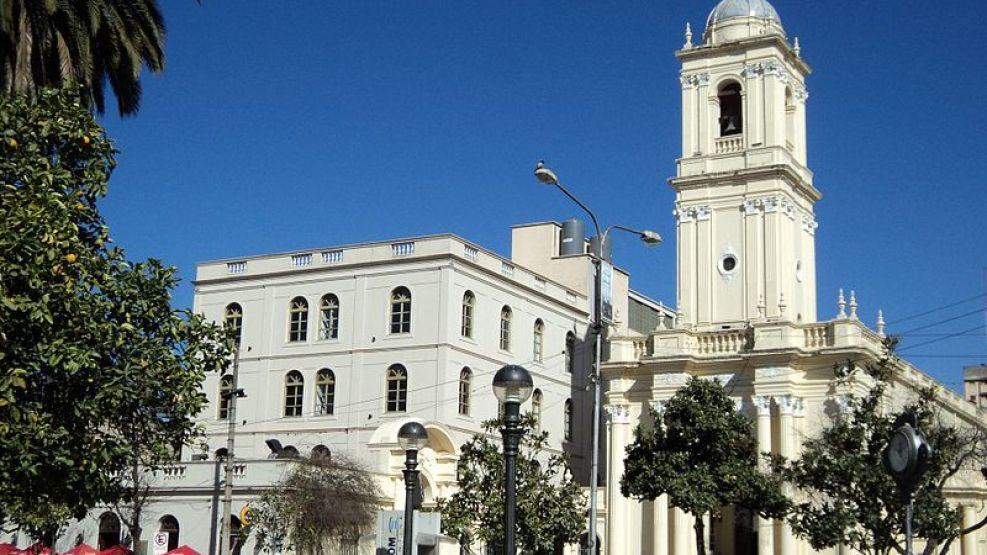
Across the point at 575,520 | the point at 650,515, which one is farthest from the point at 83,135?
the point at 650,515

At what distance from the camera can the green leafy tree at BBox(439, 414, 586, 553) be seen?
36.3 meters

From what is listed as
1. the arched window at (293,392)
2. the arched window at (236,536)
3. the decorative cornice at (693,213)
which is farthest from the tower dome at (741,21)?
the arched window at (236,536)

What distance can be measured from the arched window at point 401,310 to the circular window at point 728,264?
1240 centimetres

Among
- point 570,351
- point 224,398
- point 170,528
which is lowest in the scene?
point 170,528

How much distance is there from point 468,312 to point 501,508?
1876cm

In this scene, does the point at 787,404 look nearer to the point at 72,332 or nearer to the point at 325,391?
the point at 325,391

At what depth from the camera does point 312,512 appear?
4572 cm

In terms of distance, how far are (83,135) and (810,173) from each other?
1592 inches

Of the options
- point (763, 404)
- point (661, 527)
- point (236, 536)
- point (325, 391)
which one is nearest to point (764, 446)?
point (763, 404)

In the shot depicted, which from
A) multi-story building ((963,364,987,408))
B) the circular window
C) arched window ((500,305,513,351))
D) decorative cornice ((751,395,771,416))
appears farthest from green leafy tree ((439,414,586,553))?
multi-story building ((963,364,987,408))

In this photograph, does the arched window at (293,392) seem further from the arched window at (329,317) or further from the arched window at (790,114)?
the arched window at (790,114)

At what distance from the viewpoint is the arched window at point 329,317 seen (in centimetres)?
5525

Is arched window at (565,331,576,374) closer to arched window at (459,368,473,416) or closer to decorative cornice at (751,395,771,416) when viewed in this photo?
arched window at (459,368,473,416)

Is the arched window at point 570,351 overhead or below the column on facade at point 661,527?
overhead
